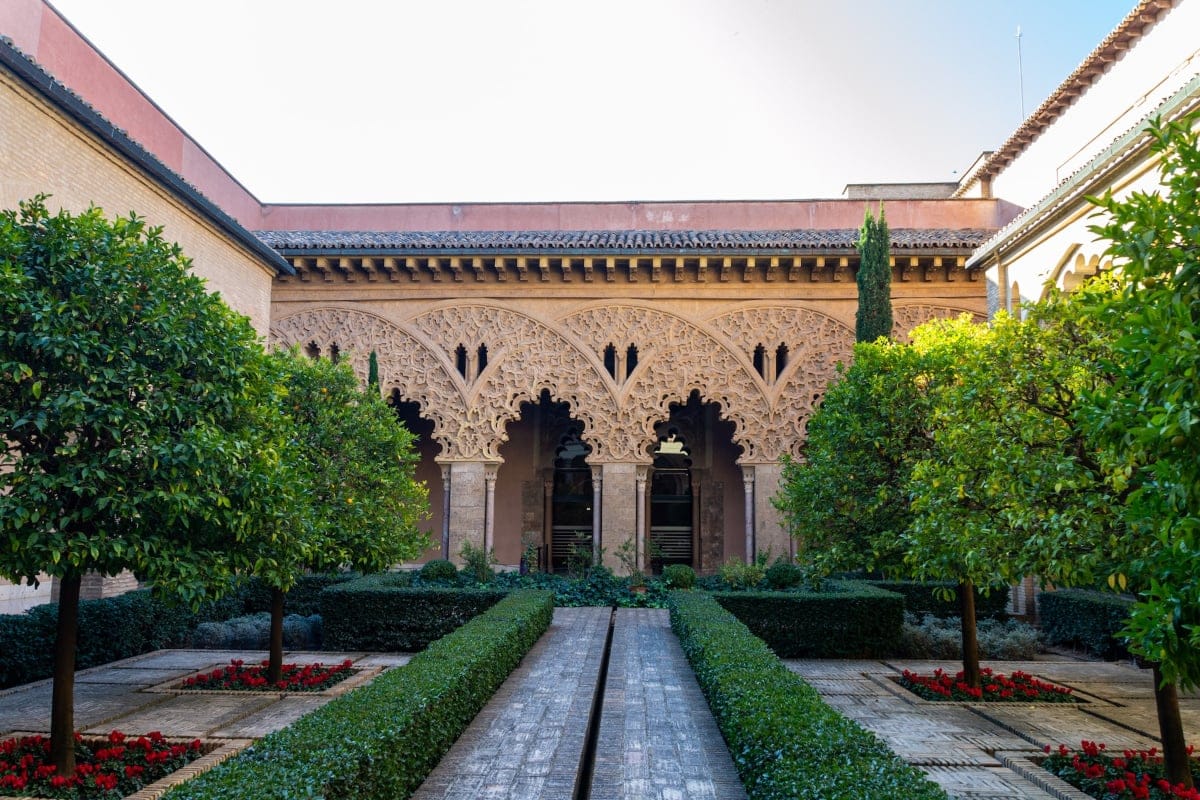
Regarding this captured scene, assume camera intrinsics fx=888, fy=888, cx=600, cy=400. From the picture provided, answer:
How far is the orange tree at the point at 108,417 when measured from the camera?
5.30m

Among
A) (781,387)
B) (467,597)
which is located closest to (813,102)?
(781,387)

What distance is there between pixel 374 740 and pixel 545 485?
1601 cm

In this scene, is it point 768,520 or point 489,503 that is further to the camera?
point 489,503

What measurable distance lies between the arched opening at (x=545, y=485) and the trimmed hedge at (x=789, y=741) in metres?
13.3

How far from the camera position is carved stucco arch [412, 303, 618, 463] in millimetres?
17062

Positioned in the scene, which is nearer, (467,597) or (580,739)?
(580,739)

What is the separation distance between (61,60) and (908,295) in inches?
578

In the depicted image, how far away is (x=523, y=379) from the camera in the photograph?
675 inches

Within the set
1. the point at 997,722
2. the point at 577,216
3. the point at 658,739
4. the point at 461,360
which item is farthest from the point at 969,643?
the point at 577,216

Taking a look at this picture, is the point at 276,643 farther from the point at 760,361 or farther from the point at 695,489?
the point at 695,489

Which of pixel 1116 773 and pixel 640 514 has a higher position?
pixel 640 514

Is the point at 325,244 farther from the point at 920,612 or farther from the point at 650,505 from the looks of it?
the point at 920,612

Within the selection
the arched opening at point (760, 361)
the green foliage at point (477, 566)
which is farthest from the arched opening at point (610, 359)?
the green foliage at point (477, 566)

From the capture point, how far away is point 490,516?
55.5 ft
